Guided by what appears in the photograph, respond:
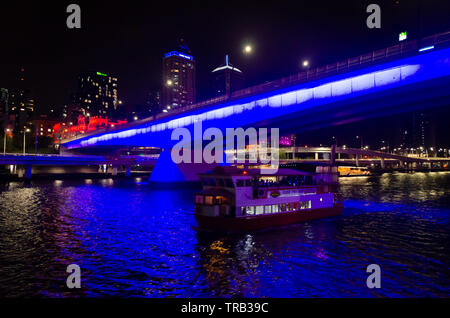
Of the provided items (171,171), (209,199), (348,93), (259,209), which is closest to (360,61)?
(348,93)

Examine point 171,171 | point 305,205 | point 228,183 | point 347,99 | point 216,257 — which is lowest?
point 216,257

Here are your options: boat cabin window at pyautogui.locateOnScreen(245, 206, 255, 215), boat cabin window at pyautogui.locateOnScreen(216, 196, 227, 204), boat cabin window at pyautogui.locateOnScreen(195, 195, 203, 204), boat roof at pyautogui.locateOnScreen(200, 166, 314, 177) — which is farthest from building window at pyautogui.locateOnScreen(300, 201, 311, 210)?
boat cabin window at pyautogui.locateOnScreen(195, 195, 203, 204)

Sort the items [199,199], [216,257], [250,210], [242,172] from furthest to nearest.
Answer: [199,199] → [250,210] → [242,172] → [216,257]

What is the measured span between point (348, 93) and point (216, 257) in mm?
22759

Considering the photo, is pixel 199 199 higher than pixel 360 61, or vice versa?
pixel 360 61

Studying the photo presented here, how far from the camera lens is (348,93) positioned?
107 feet

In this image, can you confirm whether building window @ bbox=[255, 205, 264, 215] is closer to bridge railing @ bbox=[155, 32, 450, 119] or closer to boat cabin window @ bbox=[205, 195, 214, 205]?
boat cabin window @ bbox=[205, 195, 214, 205]

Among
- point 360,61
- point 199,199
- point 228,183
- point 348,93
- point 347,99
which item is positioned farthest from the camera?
point 347,99

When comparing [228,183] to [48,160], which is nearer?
[228,183]

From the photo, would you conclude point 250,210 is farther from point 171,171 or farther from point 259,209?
point 171,171

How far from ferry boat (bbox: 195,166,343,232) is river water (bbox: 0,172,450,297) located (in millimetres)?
1011

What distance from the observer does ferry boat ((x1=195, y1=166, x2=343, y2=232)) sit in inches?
968
